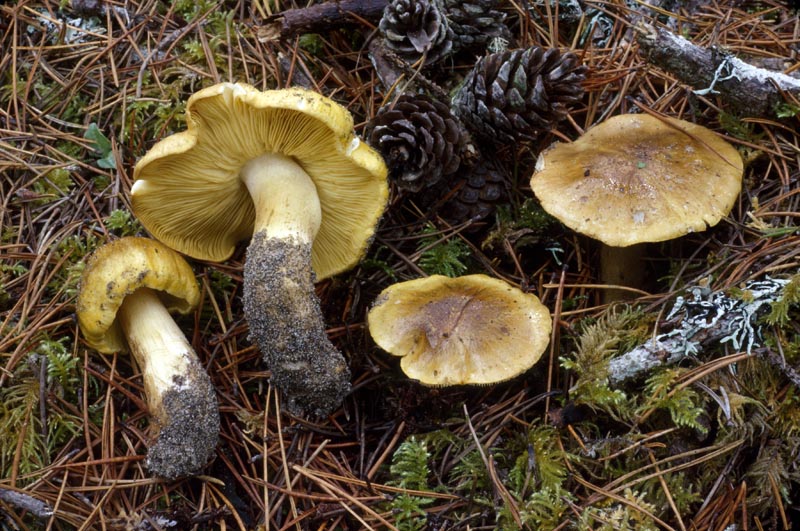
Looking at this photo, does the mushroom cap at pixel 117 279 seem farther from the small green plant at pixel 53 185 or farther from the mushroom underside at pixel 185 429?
the small green plant at pixel 53 185

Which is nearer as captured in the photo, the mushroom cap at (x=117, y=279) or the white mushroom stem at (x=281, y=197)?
the mushroom cap at (x=117, y=279)

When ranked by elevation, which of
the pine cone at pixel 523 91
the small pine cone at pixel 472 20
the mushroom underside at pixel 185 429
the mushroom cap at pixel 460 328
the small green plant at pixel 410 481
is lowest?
the small green plant at pixel 410 481

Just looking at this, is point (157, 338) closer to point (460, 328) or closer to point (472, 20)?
point (460, 328)

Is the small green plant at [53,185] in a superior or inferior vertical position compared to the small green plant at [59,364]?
superior

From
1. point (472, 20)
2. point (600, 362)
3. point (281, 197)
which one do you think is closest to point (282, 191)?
point (281, 197)

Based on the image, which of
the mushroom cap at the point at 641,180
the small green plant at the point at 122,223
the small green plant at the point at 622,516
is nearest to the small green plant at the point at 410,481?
the small green plant at the point at 622,516

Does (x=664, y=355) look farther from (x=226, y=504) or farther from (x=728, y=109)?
(x=226, y=504)

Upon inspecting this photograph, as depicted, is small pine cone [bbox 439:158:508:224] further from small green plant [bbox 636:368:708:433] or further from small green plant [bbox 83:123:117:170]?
small green plant [bbox 83:123:117:170]
